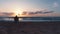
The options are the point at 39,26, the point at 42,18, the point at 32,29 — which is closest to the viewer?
the point at 32,29

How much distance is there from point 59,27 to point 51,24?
713 millimetres

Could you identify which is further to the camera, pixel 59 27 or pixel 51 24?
pixel 51 24

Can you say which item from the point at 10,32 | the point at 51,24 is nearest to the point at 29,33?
the point at 10,32

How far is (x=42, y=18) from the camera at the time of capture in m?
11.8

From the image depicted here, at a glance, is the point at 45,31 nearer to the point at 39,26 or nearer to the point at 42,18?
the point at 39,26

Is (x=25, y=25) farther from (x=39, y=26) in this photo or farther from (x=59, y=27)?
(x=59, y=27)

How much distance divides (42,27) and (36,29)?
536 millimetres

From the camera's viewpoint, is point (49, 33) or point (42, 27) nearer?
point (49, 33)

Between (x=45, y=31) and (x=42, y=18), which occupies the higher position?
(x=42, y=18)

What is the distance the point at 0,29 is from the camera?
832 cm

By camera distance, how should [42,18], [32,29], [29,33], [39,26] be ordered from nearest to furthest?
[29,33]
[32,29]
[39,26]
[42,18]

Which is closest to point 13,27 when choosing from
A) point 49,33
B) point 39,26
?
point 39,26

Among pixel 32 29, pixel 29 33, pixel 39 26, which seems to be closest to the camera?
pixel 29 33

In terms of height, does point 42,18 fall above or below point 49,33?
above
